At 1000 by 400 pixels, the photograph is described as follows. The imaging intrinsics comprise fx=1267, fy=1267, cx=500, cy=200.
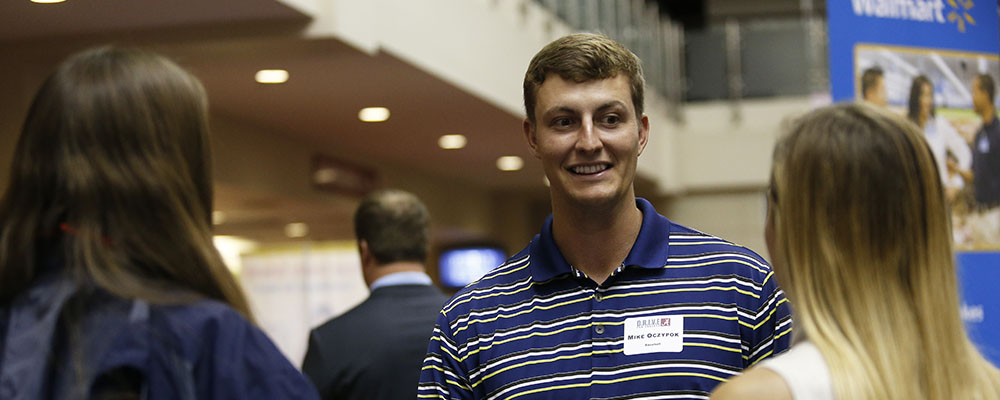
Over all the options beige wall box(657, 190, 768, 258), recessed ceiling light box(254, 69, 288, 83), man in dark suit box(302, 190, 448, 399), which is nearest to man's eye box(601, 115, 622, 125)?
man in dark suit box(302, 190, 448, 399)

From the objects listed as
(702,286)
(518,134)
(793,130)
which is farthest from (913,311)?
(518,134)

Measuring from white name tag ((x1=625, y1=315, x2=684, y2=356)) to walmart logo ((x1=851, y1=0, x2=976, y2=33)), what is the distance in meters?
1.93

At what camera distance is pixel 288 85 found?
27.4ft

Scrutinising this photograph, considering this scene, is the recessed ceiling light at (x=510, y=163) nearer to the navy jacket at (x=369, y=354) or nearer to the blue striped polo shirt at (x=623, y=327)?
the navy jacket at (x=369, y=354)

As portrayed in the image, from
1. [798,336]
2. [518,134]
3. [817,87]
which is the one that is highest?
[817,87]

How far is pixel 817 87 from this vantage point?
49.5 feet

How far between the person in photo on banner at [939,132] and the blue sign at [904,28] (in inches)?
6.3

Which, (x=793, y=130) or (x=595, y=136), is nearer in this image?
(x=793, y=130)

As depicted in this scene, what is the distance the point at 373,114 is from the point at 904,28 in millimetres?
5768

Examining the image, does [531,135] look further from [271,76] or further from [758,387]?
[271,76]

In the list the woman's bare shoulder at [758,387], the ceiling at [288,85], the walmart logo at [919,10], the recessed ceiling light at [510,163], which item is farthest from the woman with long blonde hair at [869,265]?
the recessed ceiling light at [510,163]

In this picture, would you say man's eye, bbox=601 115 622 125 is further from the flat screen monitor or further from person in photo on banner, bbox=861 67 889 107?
the flat screen monitor

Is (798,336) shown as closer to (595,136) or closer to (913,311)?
(913,311)

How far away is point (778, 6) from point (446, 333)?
1865 cm
